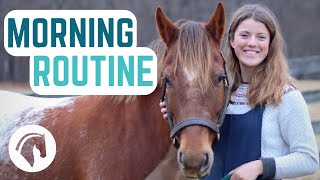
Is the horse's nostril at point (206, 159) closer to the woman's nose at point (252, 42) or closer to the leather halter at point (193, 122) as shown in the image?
the leather halter at point (193, 122)

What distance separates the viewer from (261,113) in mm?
2605

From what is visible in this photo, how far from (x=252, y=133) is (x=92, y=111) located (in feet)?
2.97

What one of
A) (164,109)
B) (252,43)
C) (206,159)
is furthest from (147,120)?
(252,43)

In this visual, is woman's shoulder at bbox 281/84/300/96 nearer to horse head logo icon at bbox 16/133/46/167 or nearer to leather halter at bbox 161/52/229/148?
leather halter at bbox 161/52/229/148

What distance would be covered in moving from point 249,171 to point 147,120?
2.15 ft

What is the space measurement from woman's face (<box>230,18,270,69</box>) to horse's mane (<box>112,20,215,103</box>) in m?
0.14

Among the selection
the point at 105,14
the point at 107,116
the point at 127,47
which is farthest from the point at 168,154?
the point at 105,14

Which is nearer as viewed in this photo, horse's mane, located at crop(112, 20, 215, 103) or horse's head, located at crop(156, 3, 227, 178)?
horse's head, located at crop(156, 3, 227, 178)

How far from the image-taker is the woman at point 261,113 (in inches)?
98.5

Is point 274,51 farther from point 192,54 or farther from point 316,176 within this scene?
point 316,176

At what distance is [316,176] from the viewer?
5.81m

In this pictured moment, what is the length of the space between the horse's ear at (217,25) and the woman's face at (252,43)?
122mm

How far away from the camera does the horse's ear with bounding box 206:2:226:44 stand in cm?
280

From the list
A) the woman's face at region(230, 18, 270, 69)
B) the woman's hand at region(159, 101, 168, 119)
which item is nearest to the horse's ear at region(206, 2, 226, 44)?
the woman's face at region(230, 18, 270, 69)
